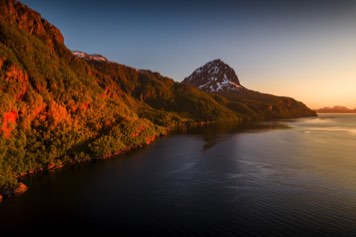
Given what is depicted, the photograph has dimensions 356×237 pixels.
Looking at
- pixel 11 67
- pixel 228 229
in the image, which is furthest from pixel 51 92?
pixel 228 229

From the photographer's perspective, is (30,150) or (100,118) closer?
(30,150)

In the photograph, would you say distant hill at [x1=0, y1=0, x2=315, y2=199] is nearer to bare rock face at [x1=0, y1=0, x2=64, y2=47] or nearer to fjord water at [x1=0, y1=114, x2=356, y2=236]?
bare rock face at [x1=0, y1=0, x2=64, y2=47]

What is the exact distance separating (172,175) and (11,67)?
6229cm

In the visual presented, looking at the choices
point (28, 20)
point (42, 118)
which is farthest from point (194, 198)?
point (28, 20)

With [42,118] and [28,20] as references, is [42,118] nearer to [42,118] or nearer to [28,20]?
[42,118]

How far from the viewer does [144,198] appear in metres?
50.3

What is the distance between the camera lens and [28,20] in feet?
456

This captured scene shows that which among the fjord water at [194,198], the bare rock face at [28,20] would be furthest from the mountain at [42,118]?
the fjord water at [194,198]

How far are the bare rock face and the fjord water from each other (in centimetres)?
9678

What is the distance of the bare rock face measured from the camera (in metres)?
126

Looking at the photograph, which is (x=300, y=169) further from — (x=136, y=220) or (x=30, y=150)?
(x=30, y=150)

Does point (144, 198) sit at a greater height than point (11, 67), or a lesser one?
lesser

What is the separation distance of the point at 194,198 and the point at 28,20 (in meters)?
137

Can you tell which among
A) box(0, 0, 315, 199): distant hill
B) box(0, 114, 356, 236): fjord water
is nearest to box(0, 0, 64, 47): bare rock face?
box(0, 0, 315, 199): distant hill
